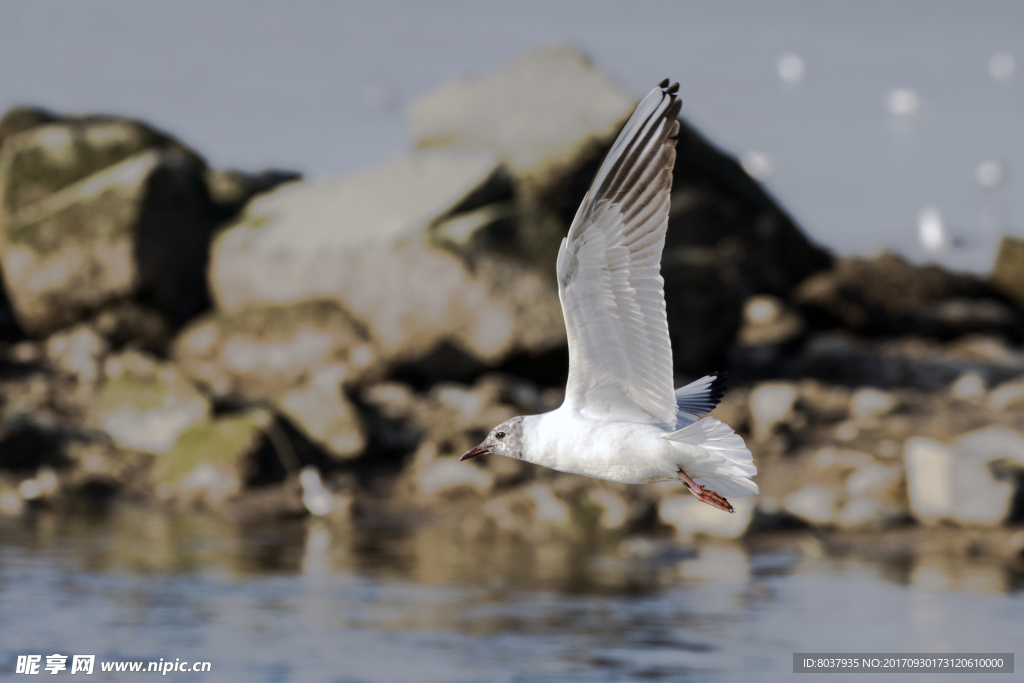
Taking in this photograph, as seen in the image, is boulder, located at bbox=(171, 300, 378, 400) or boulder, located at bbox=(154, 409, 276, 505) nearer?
boulder, located at bbox=(154, 409, 276, 505)

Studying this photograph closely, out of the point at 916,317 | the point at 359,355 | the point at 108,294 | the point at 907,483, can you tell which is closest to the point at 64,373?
the point at 108,294

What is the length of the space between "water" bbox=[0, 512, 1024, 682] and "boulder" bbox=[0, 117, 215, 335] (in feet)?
19.1

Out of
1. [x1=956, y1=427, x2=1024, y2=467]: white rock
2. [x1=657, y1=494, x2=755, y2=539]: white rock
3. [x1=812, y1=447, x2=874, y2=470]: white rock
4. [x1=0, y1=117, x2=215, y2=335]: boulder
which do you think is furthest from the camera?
[x1=0, y1=117, x2=215, y2=335]: boulder

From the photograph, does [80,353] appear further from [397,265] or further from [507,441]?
[507,441]

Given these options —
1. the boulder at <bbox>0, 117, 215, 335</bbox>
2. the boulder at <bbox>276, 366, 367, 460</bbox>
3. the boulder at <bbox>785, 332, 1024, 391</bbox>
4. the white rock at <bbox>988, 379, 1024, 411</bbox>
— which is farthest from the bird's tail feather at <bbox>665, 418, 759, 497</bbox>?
the boulder at <bbox>0, 117, 215, 335</bbox>

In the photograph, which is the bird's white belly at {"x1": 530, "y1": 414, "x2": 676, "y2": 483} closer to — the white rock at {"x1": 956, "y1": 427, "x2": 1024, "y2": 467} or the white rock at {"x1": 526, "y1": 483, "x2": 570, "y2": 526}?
the white rock at {"x1": 526, "y1": 483, "x2": 570, "y2": 526}

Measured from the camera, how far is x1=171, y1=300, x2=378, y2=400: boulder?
1844 centimetres

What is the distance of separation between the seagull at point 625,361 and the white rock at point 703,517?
8740 mm

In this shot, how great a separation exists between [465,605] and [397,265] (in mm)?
7172

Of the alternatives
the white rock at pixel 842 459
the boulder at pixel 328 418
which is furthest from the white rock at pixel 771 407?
the boulder at pixel 328 418

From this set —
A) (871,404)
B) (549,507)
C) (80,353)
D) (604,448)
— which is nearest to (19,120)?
(80,353)

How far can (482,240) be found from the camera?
17.6 m

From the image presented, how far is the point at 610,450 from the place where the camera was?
6.45 m

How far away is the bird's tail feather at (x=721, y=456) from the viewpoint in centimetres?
628
